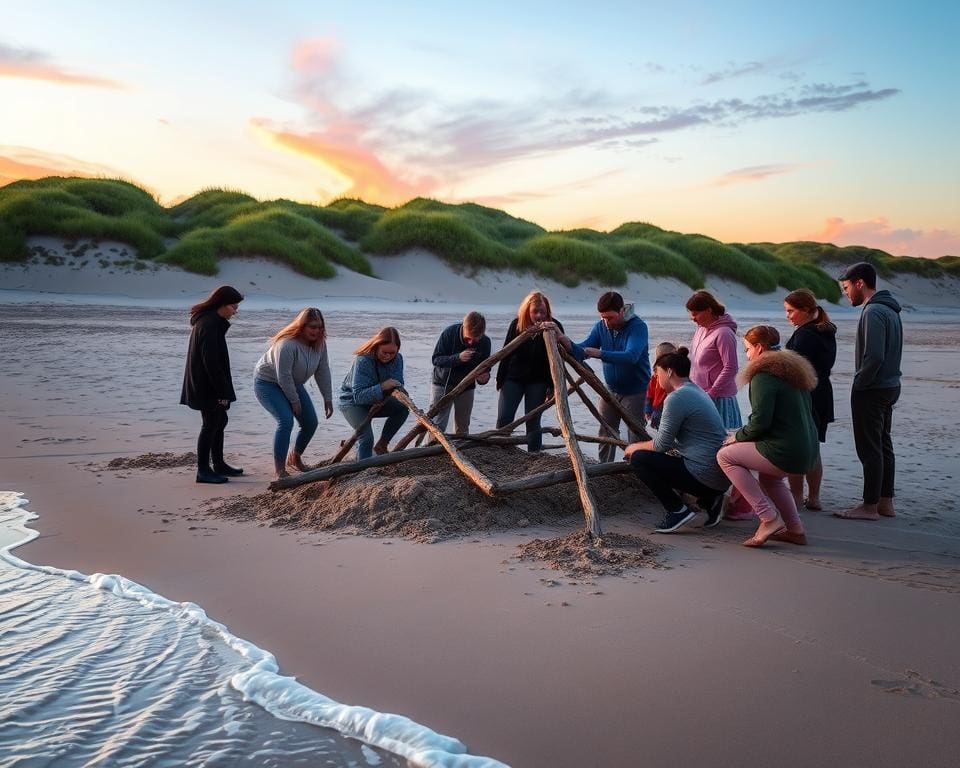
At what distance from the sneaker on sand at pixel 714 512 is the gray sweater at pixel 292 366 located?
2.97 meters

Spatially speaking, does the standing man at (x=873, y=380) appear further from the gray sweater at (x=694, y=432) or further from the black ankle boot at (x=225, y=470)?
the black ankle boot at (x=225, y=470)

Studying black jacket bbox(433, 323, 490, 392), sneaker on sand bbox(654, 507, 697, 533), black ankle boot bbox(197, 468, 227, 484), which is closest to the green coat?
sneaker on sand bbox(654, 507, 697, 533)

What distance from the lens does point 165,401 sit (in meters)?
10.1

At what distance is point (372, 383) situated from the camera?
20.9 feet

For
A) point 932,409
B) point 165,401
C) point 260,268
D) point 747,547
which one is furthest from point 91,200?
point 747,547

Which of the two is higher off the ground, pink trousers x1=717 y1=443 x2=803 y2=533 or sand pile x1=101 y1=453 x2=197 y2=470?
pink trousers x1=717 y1=443 x2=803 y2=533

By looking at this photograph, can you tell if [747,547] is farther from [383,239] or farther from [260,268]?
[383,239]

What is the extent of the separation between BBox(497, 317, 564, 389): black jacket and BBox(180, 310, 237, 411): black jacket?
7.04 feet

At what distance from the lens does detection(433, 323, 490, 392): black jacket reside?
21.4 feet

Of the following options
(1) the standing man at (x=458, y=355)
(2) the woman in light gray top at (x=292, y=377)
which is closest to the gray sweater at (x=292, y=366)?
(2) the woman in light gray top at (x=292, y=377)

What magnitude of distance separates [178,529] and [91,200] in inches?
1367

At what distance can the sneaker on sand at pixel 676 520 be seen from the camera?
5.20 meters

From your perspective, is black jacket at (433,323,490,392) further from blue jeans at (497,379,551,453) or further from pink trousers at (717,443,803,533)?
pink trousers at (717,443,803,533)

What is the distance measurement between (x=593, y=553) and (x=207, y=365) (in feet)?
11.1
